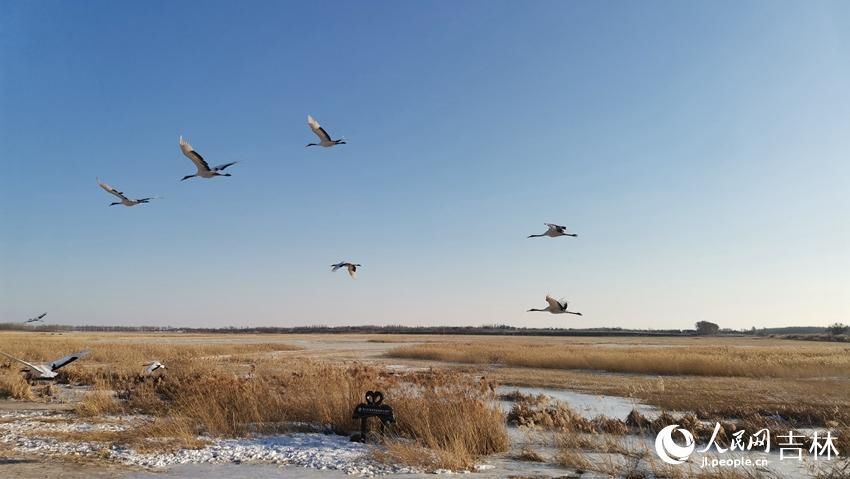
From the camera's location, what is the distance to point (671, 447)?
11.0 metres

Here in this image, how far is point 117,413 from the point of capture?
14.4 metres

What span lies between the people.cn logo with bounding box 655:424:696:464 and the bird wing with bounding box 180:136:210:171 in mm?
11273

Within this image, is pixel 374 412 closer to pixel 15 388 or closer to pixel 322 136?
pixel 322 136

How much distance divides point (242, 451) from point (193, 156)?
6931 millimetres

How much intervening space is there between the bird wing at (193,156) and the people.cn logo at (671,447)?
1127 centimetres

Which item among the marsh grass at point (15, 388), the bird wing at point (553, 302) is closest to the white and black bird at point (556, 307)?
the bird wing at point (553, 302)

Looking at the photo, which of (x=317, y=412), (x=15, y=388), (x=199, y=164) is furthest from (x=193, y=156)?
(x=15, y=388)

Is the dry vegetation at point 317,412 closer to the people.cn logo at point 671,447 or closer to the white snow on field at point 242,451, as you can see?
the white snow on field at point 242,451

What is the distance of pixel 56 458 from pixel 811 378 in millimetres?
30745

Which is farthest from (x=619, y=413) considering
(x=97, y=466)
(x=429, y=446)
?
(x=97, y=466)

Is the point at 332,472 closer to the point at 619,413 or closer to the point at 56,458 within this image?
the point at 56,458

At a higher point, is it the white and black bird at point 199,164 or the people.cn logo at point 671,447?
the white and black bird at point 199,164

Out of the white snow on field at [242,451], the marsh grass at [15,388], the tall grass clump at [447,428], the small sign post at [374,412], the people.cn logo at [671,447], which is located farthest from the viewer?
the marsh grass at [15,388]

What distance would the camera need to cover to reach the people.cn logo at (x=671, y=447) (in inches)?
397
